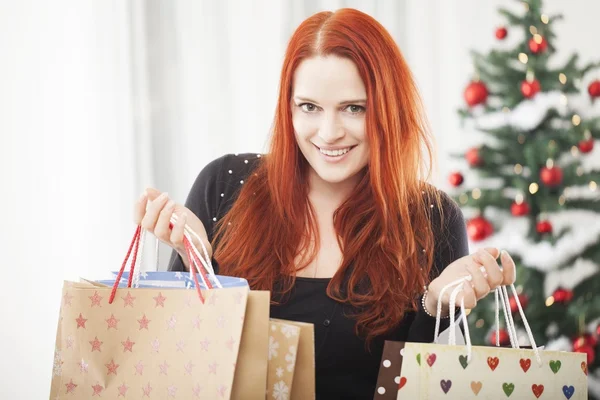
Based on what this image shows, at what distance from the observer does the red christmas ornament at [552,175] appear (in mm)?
3027

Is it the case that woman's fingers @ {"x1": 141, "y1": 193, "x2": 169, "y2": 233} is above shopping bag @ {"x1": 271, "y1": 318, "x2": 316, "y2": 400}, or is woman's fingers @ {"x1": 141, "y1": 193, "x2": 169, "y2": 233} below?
above

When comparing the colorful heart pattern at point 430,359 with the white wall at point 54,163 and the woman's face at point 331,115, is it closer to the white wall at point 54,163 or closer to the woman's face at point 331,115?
the woman's face at point 331,115

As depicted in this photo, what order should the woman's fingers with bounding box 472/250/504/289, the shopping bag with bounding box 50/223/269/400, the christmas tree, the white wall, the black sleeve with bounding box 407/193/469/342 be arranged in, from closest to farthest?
the shopping bag with bounding box 50/223/269/400 < the woman's fingers with bounding box 472/250/504/289 < the black sleeve with bounding box 407/193/469/342 < the white wall < the christmas tree

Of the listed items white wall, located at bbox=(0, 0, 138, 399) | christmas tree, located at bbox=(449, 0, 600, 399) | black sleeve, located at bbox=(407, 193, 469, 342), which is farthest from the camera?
christmas tree, located at bbox=(449, 0, 600, 399)

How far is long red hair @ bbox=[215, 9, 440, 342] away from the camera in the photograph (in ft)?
5.06

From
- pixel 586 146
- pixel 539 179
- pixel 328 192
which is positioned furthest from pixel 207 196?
pixel 586 146

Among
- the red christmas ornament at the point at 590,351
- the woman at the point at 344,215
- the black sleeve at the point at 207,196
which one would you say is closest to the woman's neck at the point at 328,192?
the woman at the point at 344,215

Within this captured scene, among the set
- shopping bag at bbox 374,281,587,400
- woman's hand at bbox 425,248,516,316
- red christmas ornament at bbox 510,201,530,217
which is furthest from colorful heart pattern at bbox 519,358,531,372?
red christmas ornament at bbox 510,201,530,217

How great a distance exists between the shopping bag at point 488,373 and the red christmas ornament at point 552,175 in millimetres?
2012

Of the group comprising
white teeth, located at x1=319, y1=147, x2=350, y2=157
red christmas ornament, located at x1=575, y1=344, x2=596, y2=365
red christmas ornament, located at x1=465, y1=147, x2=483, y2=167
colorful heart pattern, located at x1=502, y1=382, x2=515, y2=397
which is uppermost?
red christmas ornament, located at x1=465, y1=147, x2=483, y2=167

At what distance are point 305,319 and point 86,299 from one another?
0.52 meters

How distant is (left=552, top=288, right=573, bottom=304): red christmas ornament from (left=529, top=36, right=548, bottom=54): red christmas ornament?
1007mm

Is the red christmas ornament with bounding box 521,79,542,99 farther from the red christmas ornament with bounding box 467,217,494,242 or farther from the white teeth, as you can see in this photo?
the white teeth

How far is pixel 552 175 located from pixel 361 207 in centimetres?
163
